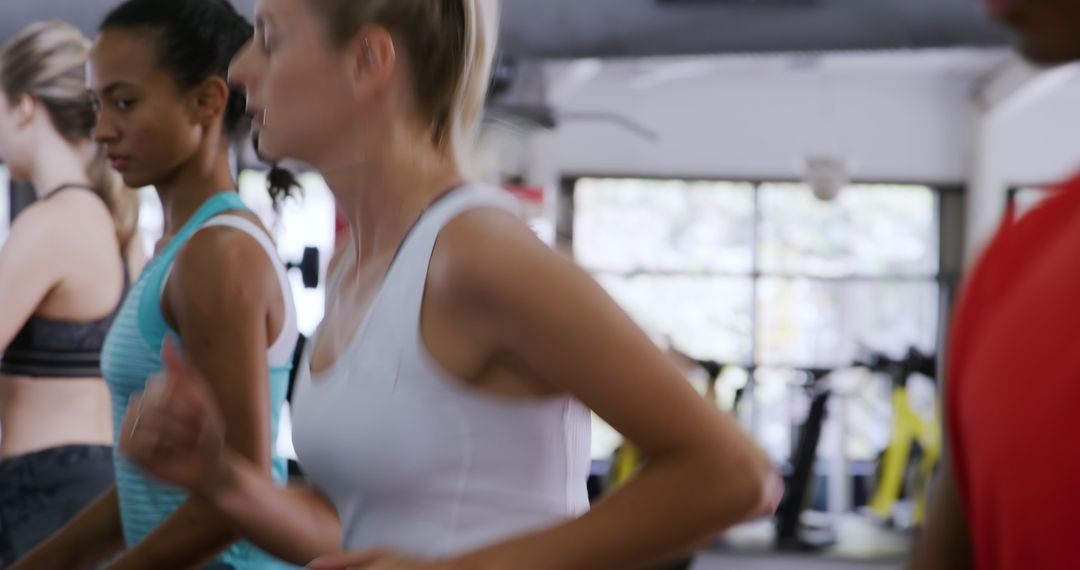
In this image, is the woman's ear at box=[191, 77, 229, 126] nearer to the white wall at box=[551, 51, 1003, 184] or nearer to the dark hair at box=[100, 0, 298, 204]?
the dark hair at box=[100, 0, 298, 204]

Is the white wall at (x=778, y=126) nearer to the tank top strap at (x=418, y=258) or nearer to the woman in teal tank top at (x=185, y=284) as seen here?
the woman in teal tank top at (x=185, y=284)

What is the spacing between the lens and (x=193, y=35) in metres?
1.50

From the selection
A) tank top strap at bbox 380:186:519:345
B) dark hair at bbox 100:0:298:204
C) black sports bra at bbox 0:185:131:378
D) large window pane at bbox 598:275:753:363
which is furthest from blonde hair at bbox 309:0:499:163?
large window pane at bbox 598:275:753:363

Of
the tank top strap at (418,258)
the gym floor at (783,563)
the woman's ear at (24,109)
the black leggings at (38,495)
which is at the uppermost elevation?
the woman's ear at (24,109)

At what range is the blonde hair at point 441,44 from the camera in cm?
100

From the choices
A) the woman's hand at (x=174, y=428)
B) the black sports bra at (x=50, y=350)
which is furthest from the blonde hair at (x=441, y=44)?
the black sports bra at (x=50, y=350)

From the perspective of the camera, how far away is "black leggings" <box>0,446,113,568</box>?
1.87 meters

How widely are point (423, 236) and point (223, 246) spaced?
485 mm

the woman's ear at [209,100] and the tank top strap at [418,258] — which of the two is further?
the woman's ear at [209,100]

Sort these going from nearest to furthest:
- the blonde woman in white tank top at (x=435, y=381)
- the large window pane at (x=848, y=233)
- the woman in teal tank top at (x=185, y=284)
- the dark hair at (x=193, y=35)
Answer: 1. the blonde woman in white tank top at (x=435, y=381)
2. the woman in teal tank top at (x=185, y=284)
3. the dark hair at (x=193, y=35)
4. the large window pane at (x=848, y=233)

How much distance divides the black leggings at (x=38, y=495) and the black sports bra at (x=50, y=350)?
117mm

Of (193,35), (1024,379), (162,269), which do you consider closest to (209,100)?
(193,35)

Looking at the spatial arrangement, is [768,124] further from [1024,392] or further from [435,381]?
[1024,392]

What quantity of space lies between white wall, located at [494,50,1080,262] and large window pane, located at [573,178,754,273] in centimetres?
13
